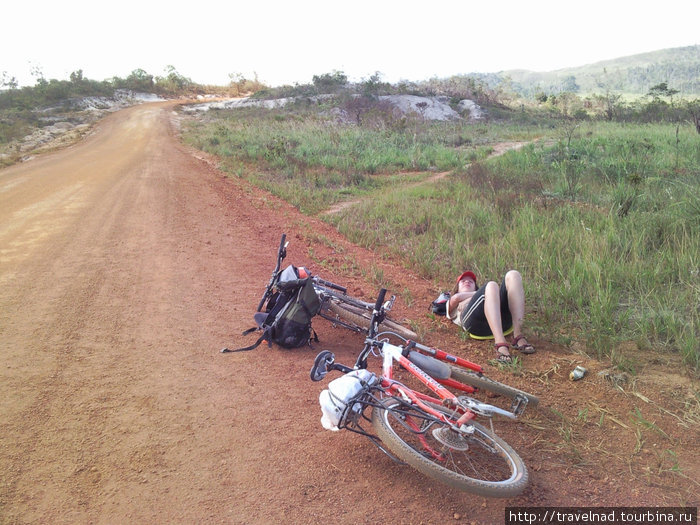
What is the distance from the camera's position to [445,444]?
272 cm

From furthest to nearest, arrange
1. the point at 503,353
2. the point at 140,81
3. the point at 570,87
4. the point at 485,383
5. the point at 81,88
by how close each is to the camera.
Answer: the point at 570,87 < the point at 140,81 < the point at 81,88 < the point at 503,353 < the point at 485,383

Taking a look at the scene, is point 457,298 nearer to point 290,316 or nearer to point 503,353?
point 503,353

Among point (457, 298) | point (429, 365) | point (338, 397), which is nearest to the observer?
point (338, 397)

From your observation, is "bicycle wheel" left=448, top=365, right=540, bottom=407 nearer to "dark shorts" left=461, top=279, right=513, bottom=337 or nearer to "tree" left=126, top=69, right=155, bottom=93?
"dark shorts" left=461, top=279, right=513, bottom=337

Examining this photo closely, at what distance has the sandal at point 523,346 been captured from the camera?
13.4 ft

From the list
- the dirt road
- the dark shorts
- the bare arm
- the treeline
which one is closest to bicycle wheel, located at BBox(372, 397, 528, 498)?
the dirt road

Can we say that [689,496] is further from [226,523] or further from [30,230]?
[30,230]

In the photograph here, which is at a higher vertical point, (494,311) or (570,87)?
(570,87)

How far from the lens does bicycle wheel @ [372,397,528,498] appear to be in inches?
102

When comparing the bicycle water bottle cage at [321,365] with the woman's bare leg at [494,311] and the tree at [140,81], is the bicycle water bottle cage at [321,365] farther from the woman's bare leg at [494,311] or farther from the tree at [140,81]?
the tree at [140,81]

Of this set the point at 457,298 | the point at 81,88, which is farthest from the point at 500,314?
the point at 81,88

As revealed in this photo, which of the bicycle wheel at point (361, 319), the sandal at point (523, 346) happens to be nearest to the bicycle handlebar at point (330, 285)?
the bicycle wheel at point (361, 319)

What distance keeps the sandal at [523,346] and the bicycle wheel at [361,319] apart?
0.88 m

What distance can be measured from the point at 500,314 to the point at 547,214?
3354 millimetres
